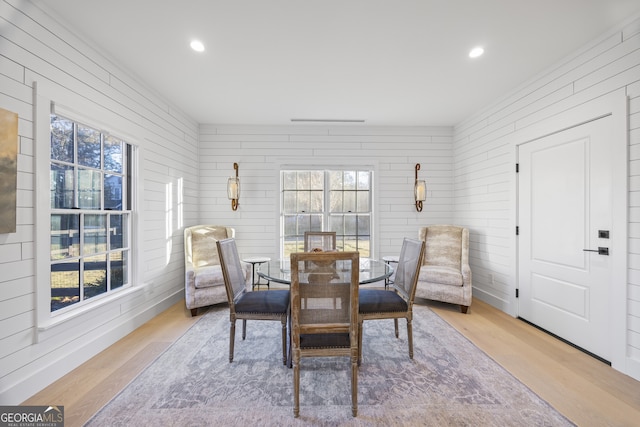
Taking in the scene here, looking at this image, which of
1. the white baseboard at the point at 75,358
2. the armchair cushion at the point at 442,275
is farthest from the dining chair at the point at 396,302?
the white baseboard at the point at 75,358

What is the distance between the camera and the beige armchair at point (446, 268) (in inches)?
129

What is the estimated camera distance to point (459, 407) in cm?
168

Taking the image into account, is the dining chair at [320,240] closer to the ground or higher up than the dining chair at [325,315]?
higher up

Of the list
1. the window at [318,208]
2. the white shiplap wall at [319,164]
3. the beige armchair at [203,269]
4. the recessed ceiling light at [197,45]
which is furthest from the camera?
the window at [318,208]

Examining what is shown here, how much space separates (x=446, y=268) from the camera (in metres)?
3.52

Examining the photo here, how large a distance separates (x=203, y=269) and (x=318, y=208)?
204 cm

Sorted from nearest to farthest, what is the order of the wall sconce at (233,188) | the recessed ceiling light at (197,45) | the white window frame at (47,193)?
the white window frame at (47,193)
the recessed ceiling light at (197,45)
the wall sconce at (233,188)

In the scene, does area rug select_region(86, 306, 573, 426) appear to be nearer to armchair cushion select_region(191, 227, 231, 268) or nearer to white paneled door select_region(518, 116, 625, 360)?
white paneled door select_region(518, 116, 625, 360)

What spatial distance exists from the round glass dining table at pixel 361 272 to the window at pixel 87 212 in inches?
61.1

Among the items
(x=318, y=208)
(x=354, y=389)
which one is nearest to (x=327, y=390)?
(x=354, y=389)

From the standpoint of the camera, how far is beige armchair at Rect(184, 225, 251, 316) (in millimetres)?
3160

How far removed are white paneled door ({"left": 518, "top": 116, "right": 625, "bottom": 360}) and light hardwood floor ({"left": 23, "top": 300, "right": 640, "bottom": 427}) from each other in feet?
0.81

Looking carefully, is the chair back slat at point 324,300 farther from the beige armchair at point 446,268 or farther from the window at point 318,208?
the window at point 318,208

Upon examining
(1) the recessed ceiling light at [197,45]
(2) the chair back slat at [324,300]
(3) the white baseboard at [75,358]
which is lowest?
(3) the white baseboard at [75,358]
